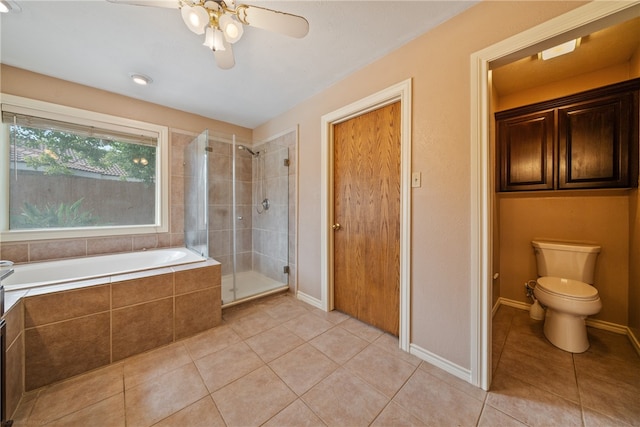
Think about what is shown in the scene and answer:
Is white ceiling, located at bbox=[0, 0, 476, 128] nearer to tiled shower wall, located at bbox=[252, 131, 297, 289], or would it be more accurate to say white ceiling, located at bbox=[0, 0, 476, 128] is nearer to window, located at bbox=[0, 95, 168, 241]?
window, located at bbox=[0, 95, 168, 241]

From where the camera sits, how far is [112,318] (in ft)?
5.05

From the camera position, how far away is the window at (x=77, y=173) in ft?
6.36

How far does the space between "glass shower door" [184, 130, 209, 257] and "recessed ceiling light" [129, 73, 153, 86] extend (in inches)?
24.4

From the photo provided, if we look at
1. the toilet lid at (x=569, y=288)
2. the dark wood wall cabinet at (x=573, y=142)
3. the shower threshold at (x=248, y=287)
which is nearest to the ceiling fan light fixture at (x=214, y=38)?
the shower threshold at (x=248, y=287)

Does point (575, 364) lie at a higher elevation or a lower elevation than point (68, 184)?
lower

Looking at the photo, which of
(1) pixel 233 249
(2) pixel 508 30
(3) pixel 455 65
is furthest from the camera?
(1) pixel 233 249

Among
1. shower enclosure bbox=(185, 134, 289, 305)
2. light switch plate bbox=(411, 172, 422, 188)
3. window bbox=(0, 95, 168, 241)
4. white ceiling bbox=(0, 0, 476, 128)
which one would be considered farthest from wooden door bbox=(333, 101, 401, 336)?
window bbox=(0, 95, 168, 241)

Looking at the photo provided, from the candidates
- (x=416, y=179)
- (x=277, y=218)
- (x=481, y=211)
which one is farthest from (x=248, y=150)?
(x=481, y=211)

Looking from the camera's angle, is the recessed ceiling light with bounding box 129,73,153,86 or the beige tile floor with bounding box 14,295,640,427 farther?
the recessed ceiling light with bounding box 129,73,153,86

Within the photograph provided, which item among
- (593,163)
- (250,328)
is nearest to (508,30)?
(593,163)

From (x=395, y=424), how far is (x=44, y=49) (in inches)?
135

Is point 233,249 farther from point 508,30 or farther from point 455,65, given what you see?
point 508,30

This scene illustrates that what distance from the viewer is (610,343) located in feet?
5.66

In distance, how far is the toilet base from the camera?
5.39 feet
